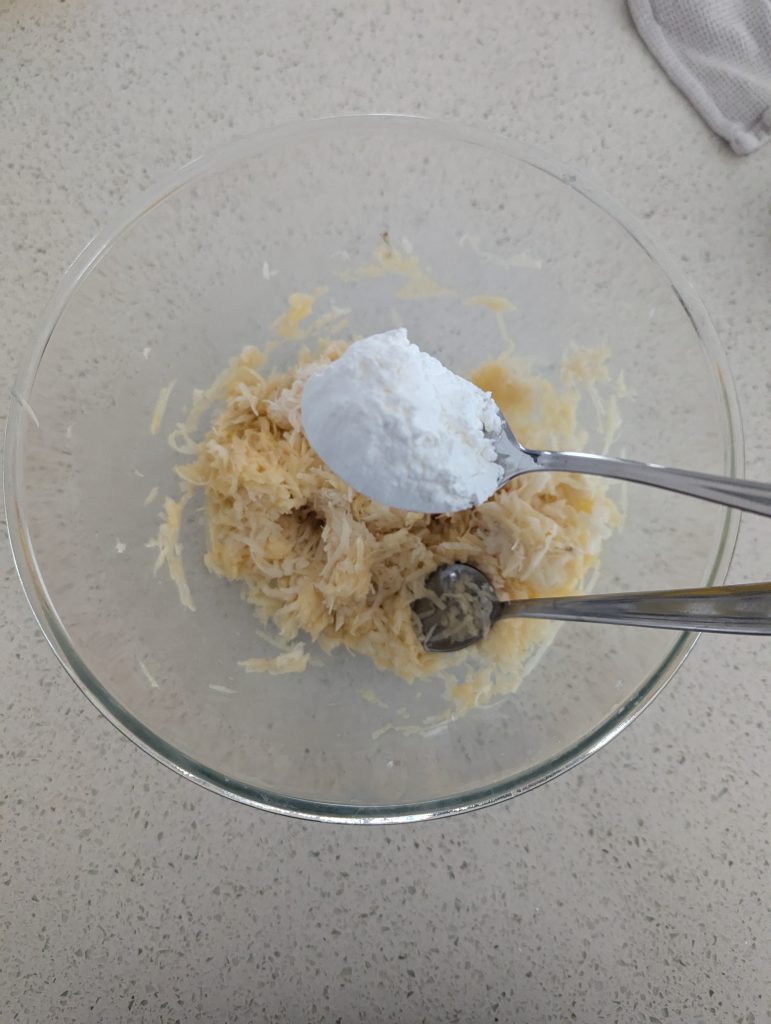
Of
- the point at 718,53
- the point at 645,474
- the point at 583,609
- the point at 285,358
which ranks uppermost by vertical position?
the point at 718,53

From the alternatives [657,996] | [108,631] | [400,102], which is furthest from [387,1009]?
[400,102]

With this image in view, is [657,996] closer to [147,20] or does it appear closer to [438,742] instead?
[438,742]

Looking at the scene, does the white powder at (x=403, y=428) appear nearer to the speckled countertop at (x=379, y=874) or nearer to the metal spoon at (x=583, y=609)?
the metal spoon at (x=583, y=609)

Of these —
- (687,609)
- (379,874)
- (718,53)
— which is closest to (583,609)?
(687,609)

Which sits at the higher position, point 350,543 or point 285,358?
point 285,358

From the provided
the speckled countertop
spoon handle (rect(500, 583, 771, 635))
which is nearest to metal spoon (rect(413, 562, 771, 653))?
spoon handle (rect(500, 583, 771, 635))

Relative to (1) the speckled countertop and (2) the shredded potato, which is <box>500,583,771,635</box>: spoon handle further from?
(1) the speckled countertop

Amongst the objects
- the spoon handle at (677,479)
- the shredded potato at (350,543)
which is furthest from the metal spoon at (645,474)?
the shredded potato at (350,543)

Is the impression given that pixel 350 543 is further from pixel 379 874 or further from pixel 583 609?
pixel 379 874
